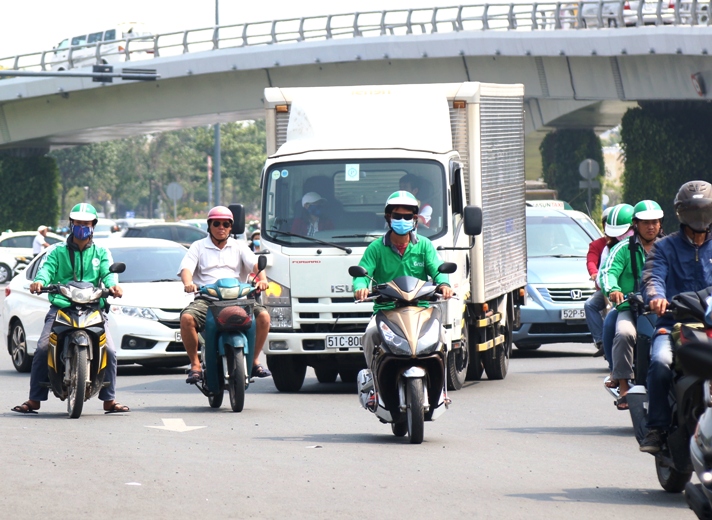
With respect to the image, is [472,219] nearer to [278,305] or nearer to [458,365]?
[458,365]

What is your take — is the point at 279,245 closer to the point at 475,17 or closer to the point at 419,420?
the point at 419,420

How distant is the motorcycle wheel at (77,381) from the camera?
11430 mm

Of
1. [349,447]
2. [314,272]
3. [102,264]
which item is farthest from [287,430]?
[314,272]

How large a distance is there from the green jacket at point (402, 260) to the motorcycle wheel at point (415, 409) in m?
1.10

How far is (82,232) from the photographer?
11.7 meters

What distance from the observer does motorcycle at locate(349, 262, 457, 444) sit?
391 inches

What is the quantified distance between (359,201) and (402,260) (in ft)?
11.0

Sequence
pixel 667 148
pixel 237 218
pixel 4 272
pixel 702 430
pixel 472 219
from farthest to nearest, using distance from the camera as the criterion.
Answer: pixel 667 148 < pixel 4 272 < pixel 237 218 < pixel 472 219 < pixel 702 430

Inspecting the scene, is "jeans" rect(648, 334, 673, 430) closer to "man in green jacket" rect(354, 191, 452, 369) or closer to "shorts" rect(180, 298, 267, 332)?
"man in green jacket" rect(354, 191, 452, 369)

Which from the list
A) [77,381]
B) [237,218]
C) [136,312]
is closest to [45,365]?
[77,381]

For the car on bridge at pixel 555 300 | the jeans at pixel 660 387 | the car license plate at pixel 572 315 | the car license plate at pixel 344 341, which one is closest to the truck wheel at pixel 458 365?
the car license plate at pixel 344 341

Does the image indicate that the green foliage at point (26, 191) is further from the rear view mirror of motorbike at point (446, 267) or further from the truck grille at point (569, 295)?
the rear view mirror of motorbike at point (446, 267)

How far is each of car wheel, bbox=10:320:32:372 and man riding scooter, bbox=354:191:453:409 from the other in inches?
281

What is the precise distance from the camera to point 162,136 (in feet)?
383
